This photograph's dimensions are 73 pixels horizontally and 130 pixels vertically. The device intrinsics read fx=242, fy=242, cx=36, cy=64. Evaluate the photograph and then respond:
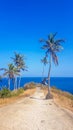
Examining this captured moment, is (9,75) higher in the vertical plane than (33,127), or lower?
higher

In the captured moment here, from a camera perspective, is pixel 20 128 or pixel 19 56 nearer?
pixel 20 128

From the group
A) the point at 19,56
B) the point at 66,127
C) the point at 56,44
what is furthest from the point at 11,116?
the point at 19,56

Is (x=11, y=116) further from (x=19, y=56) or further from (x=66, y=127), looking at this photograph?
(x=19, y=56)

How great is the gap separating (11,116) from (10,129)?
5211mm

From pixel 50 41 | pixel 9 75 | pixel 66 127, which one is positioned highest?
pixel 50 41

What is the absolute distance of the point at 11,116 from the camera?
2273 cm

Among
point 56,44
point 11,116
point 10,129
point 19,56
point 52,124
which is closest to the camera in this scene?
point 10,129

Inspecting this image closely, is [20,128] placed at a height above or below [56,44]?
below

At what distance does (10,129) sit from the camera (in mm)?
17547

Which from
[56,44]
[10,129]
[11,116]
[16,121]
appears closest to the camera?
[10,129]

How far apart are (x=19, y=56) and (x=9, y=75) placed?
23.8ft

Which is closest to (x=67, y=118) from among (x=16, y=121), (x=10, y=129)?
(x=16, y=121)

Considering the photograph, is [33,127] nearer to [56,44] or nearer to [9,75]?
[56,44]

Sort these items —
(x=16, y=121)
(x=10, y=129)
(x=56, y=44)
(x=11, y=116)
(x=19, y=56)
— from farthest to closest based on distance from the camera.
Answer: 1. (x=19, y=56)
2. (x=56, y=44)
3. (x=11, y=116)
4. (x=16, y=121)
5. (x=10, y=129)
